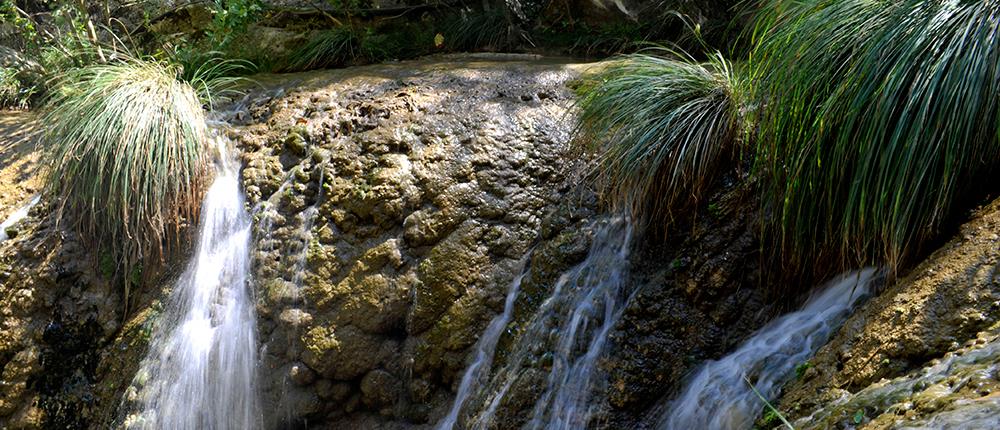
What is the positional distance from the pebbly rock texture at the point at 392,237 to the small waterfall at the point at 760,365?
1.23m

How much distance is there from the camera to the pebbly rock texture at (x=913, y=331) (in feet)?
7.53

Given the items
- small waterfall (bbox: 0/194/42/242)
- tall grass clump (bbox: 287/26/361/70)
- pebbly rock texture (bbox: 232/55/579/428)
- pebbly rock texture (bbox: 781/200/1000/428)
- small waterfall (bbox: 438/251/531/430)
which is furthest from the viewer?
tall grass clump (bbox: 287/26/361/70)

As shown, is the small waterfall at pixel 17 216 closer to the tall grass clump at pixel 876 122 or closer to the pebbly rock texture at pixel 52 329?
the pebbly rock texture at pixel 52 329

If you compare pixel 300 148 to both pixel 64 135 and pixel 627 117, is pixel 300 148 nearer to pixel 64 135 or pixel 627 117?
pixel 64 135

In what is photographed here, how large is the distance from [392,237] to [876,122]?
2535 mm

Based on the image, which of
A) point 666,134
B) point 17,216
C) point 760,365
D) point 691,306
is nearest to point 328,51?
point 17,216

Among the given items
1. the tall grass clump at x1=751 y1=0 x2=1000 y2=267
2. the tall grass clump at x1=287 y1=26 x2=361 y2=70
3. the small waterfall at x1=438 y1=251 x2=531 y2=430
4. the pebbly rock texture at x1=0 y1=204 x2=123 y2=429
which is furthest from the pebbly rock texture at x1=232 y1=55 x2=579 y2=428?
the tall grass clump at x1=287 y1=26 x2=361 y2=70

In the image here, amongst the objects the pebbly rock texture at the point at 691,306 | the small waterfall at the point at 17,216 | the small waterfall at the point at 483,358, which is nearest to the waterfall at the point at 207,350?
the small waterfall at the point at 483,358

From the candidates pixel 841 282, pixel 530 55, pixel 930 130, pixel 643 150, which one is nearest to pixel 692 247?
pixel 643 150

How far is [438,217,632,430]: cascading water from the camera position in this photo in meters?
3.79

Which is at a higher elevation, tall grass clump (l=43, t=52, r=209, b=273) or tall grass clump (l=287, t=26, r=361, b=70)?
tall grass clump (l=287, t=26, r=361, b=70)

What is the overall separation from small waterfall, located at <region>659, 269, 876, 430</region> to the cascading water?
45 cm

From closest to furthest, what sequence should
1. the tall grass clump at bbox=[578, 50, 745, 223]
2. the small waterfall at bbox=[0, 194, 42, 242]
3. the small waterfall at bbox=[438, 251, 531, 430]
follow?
1. the tall grass clump at bbox=[578, 50, 745, 223]
2. the small waterfall at bbox=[438, 251, 531, 430]
3. the small waterfall at bbox=[0, 194, 42, 242]

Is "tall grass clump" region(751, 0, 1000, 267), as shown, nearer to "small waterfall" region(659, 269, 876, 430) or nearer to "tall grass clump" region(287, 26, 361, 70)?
"small waterfall" region(659, 269, 876, 430)
